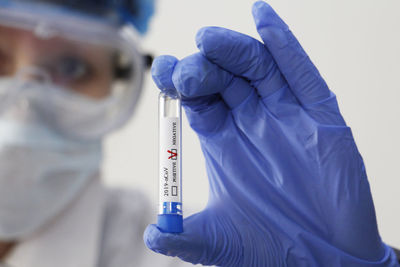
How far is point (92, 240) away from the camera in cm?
162

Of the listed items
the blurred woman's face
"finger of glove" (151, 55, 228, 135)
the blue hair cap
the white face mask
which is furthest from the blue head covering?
"finger of glove" (151, 55, 228, 135)

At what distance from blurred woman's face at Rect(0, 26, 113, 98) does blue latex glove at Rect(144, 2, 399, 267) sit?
86cm

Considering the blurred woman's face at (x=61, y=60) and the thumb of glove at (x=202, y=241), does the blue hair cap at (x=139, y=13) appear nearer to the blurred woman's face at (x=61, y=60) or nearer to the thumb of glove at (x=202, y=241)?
the blurred woman's face at (x=61, y=60)

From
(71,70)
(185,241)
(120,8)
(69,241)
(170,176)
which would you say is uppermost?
(120,8)

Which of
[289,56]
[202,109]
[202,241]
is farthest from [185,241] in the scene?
[289,56]

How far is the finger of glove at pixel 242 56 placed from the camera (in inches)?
33.7

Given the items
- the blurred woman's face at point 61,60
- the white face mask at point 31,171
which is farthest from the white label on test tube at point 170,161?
the blurred woman's face at point 61,60

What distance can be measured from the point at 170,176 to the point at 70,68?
101 cm

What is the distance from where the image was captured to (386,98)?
1.40 meters

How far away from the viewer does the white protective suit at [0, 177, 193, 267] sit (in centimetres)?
159

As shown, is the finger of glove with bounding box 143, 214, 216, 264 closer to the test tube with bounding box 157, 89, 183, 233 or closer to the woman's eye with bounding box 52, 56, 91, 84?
the test tube with bounding box 157, 89, 183, 233

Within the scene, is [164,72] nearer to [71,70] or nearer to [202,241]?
[202,241]

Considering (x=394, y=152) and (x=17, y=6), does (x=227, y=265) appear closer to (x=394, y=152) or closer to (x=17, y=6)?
(x=394, y=152)

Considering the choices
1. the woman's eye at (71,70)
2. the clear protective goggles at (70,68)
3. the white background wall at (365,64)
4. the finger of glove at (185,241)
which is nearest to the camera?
the finger of glove at (185,241)
